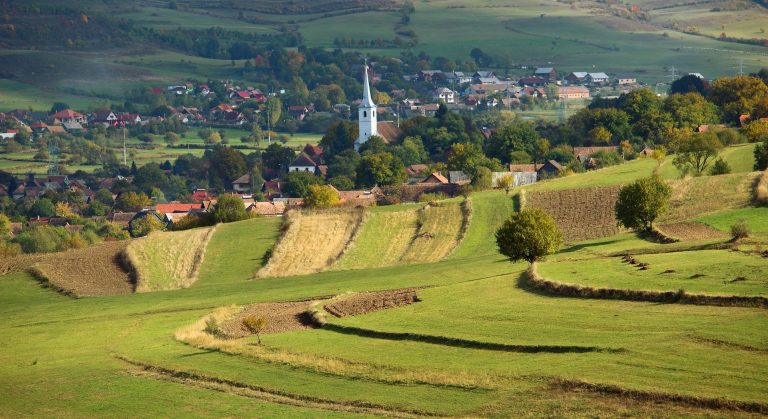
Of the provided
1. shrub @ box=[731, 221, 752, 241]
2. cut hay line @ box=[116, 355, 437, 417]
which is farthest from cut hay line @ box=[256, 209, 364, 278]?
cut hay line @ box=[116, 355, 437, 417]

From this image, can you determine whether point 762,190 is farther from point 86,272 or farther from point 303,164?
point 303,164

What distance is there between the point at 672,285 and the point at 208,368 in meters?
18.2

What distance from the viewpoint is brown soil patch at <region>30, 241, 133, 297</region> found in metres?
80.8

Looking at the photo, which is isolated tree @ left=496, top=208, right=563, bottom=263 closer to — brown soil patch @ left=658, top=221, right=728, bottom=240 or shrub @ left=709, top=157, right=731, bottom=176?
brown soil patch @ left=658, top=221, right=728, bottom=240

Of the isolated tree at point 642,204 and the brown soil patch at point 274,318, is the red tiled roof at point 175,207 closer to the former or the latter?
the isolated tree at point 642,204

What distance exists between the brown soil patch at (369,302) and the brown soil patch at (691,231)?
1566 centimetres

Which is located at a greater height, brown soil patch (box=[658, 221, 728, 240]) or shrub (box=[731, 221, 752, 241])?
shrub (box=[731, 221, 752, 241])

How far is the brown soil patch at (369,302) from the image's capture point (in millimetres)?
61781

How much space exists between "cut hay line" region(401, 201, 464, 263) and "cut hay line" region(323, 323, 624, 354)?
26960 millimetres

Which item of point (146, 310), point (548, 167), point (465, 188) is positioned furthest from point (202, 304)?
point (548, 167)

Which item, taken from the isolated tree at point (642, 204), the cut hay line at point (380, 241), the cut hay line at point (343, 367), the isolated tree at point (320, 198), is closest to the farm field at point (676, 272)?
the isolated tree at point (642, 204)

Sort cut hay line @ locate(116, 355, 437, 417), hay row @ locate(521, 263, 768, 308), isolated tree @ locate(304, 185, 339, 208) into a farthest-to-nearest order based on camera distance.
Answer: isolated tree @ locate(304, 185, 339, 208) < hay row @ locate(521, 263, 768, 308) < cut hay line @ locate(116, 355, 437, 417)

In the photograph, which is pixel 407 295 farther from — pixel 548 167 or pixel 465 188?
pixel 548 167

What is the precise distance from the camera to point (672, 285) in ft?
177
